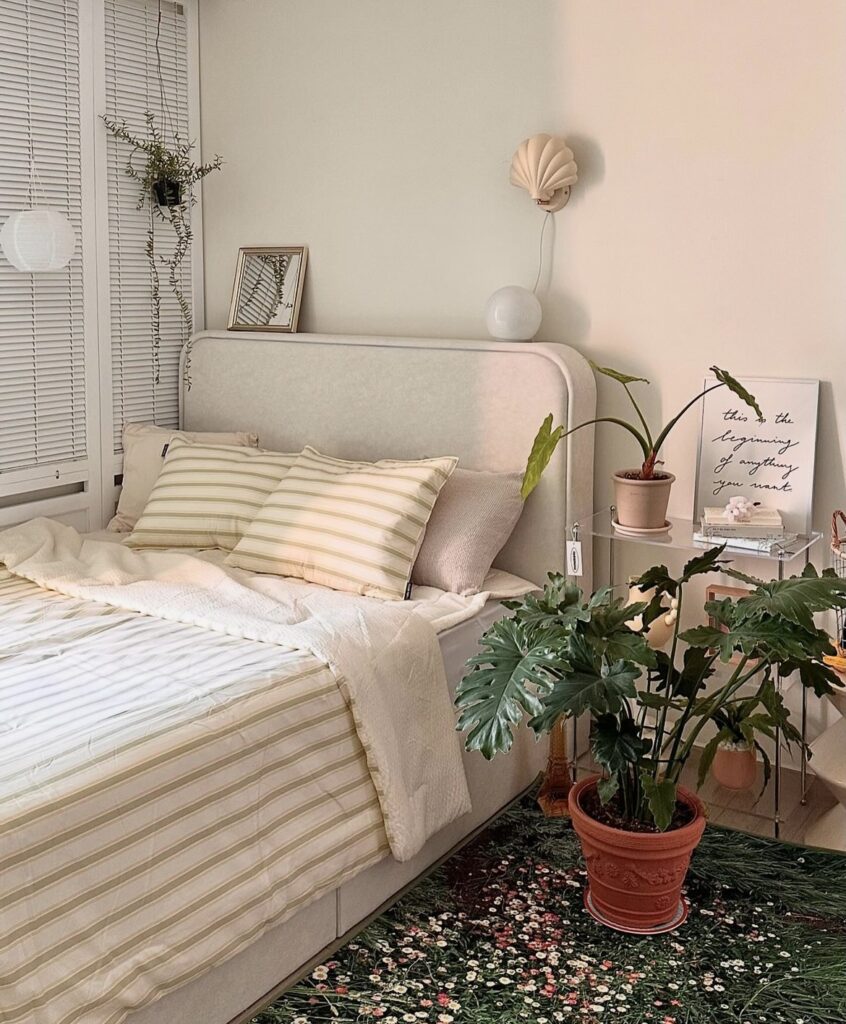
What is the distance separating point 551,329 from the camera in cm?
335

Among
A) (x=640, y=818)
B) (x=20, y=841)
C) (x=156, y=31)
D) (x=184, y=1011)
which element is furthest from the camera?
(x=156, y=31)

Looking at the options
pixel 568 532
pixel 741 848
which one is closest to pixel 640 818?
pixel 741 848

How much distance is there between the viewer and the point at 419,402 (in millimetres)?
3395

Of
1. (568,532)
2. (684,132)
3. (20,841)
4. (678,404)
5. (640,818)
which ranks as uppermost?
(684,132)

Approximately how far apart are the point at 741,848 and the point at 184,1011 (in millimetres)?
1414

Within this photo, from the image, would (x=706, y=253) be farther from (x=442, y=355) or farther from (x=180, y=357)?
(x=180, y=357)

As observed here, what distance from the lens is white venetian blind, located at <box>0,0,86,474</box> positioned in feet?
11.0

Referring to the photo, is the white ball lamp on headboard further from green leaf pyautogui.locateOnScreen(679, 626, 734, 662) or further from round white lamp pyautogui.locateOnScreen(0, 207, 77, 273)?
round white lamp pyautogui.locateOnScreen(0, 207, 77, 273)

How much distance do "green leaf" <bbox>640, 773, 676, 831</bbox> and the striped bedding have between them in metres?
0.52

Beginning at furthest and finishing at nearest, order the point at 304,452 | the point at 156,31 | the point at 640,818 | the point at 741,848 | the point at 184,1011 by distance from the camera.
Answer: the point at 156,31, the point at 304,452, the point at 741,848, the point at 640,818, the point at 184,1011

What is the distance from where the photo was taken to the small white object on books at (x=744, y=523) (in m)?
2.85

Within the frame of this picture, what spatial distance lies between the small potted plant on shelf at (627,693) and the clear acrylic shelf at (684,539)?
0.94ft

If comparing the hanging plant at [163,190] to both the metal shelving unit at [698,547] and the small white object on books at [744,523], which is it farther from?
the small white object on books at [744,523]

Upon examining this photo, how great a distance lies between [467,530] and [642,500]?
469 millimetres
